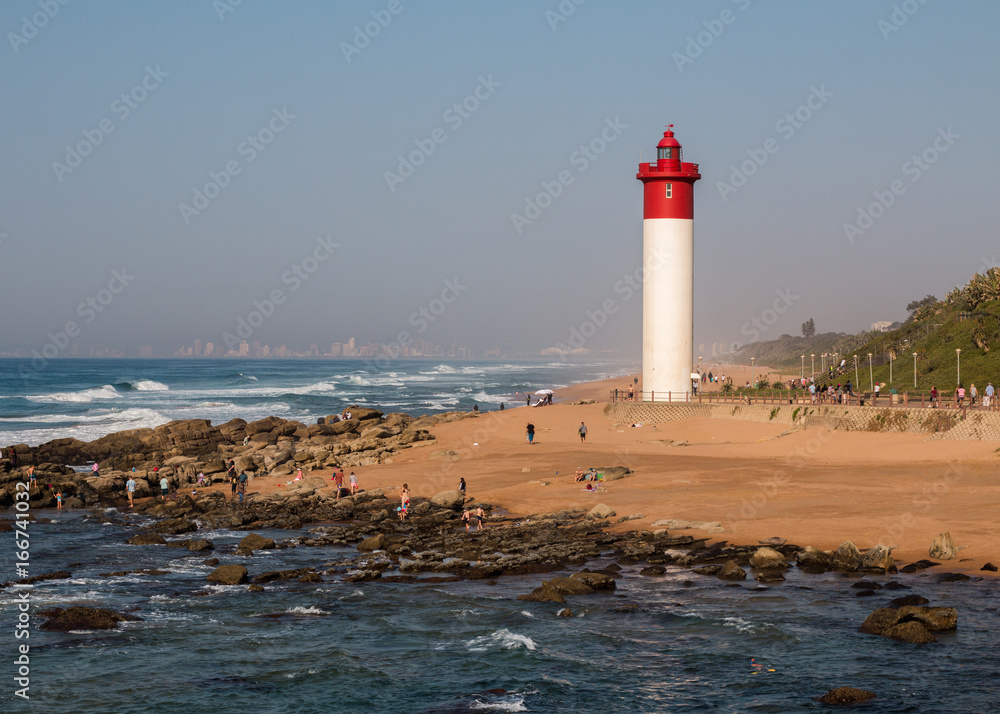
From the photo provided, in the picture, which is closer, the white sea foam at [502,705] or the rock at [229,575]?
the white sea foam at [502,705]

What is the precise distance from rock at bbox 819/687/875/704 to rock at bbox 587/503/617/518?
43.4ft

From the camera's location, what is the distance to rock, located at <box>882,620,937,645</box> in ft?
50.8

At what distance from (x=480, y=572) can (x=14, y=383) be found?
116 metres

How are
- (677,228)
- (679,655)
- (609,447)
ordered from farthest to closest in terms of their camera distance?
(677,228) → (609,447) → (679,655)

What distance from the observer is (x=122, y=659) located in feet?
52.3

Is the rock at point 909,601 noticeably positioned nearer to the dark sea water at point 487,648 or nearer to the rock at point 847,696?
the dark sea water at point 487,648

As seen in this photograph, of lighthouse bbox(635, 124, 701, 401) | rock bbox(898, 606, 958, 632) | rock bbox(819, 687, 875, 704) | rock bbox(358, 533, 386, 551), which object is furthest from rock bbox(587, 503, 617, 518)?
lighthouse bbox(635, 124, 701, 401)

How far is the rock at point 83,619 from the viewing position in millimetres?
17672

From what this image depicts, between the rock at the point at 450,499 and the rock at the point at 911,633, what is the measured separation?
53.7 ft

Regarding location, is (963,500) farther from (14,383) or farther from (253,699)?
(14,383)

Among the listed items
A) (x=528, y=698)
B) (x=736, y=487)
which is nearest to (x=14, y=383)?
(x=736, y=487)

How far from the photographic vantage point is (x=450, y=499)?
99.2 feet

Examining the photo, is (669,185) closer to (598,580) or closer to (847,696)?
(598,580)

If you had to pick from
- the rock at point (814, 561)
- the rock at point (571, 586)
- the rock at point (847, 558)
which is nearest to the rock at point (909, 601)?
the rock at point (847, 558)
